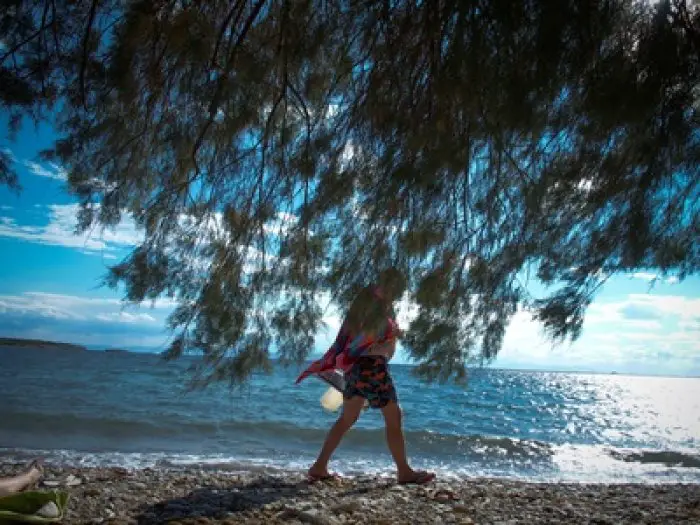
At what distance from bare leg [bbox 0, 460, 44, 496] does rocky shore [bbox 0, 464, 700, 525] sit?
13cm

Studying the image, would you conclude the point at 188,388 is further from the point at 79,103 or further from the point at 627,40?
the point at 627,40

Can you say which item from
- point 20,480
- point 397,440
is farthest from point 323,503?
point 20,480

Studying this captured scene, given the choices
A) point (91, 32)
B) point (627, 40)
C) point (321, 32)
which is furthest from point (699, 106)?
point (91, 32)

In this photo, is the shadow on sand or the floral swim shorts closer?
the shadow on sand

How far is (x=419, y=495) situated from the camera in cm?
443

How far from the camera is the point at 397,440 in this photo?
14.8ft

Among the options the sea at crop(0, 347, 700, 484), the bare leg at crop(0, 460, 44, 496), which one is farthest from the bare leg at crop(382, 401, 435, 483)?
the bare leg at crop(0, 460, 44, 496)

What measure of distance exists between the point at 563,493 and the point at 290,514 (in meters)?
2.87

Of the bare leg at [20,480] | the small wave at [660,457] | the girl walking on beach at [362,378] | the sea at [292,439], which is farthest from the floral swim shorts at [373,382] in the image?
the small wave at [660,457]

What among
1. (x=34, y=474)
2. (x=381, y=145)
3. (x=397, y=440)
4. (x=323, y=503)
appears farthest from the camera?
(x=397, y=440)

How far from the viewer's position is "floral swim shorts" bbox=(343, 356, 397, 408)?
14.5ft

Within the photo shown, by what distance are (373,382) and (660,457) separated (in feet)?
25.5

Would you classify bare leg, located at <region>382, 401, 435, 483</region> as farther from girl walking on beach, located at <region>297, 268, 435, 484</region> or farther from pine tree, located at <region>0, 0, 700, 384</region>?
pine tree, located at <region>0, 0, 700, 384</region>

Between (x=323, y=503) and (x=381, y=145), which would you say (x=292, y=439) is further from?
Result: (x=381, y=145)
